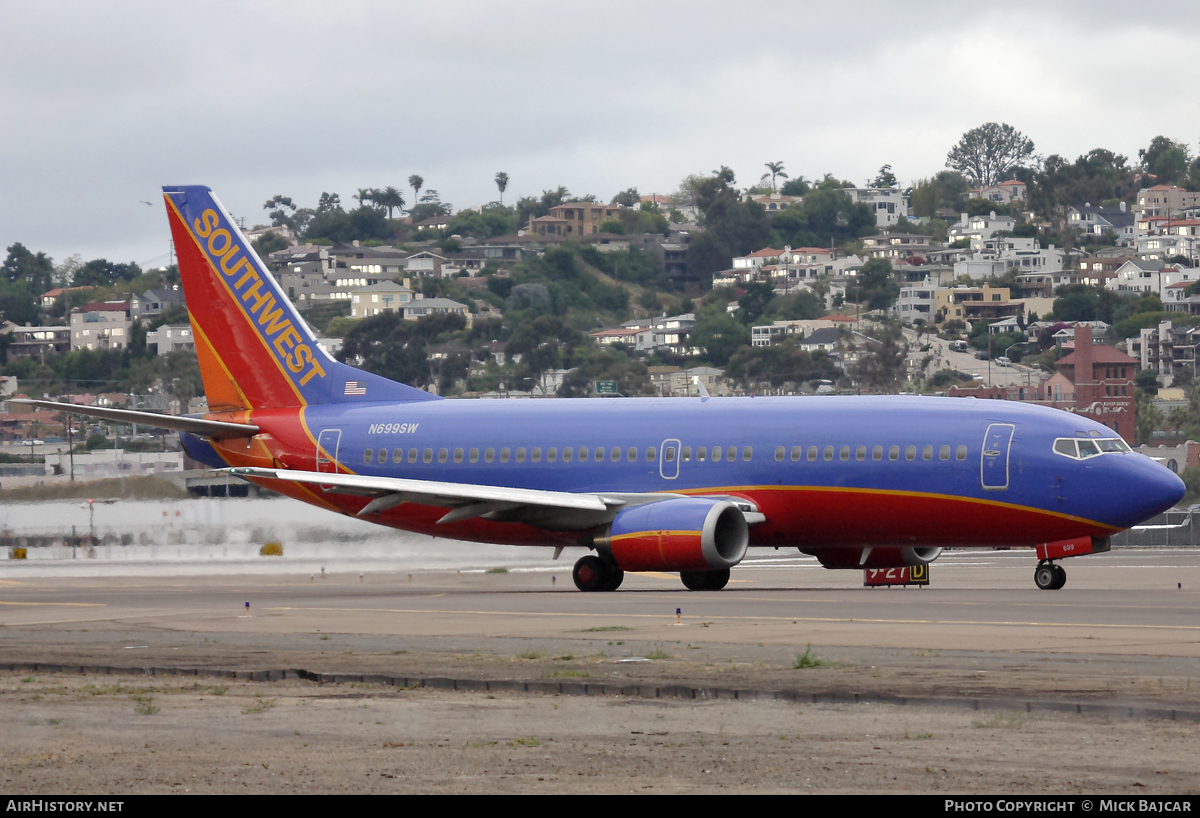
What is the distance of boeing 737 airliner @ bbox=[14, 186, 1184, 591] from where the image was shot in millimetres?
32812

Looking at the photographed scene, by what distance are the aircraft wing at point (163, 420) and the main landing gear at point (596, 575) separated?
31.5 feet

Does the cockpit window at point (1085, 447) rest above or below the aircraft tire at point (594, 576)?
above

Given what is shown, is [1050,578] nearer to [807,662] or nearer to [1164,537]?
[807,662]

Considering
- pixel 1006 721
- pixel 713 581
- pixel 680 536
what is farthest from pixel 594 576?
pixel 1006 721

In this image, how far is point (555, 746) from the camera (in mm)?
13680

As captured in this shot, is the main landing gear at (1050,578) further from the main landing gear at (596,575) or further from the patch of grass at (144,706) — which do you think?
the patch of grass at (144,706)

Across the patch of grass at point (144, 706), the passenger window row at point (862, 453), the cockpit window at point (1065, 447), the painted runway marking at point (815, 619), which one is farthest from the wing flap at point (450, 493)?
the patch of grass at point (144, 706)

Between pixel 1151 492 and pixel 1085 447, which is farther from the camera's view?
pixel 1085 447

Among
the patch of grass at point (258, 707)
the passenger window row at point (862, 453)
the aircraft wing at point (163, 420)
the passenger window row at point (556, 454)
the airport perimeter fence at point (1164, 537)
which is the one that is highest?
the aircraft wing at point (163, 420)

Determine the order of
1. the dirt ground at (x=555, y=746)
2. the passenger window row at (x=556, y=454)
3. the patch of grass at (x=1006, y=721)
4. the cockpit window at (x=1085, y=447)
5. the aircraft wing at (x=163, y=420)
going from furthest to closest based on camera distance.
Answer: the aircraft wing at (x=163, y=420) → the passenger window row at (x=556, y=454) → the cockpit window at (x=1085, y=447) → the patch of grass at (x=1006, y=721) → the dirt ground at (x=555, y=746)

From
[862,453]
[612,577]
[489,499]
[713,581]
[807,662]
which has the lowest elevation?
[713,581]

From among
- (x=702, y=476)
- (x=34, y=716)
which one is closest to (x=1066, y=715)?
(x=34, y=716)

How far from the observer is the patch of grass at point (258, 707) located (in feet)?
52.5

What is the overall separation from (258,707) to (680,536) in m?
17.5
